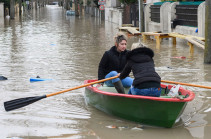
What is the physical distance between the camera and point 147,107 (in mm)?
5930

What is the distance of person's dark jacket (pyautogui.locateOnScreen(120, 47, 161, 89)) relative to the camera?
6055mm

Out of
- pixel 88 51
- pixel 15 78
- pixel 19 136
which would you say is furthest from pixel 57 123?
pixel 88 51

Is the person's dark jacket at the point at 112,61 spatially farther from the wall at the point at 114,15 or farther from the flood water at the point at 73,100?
the wall at the point at 114,15

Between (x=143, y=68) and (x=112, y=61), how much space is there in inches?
53.5

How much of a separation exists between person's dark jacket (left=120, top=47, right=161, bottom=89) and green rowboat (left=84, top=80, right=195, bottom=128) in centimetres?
25

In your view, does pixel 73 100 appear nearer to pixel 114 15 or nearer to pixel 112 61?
pixel 112 61

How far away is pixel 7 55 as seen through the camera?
1488 centimetres

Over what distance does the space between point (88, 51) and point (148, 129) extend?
33.6 ft

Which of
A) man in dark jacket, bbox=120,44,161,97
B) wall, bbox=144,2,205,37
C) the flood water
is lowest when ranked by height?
the flood water

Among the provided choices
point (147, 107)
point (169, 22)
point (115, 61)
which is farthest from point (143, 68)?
point (169, 22)

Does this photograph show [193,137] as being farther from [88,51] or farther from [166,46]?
[166,46]

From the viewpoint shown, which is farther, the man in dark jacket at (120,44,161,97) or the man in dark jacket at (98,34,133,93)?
the man in dark jacket at (98,34,133,93)

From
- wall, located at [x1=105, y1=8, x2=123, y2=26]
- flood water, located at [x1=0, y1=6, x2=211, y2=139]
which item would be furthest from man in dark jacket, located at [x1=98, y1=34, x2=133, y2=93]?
wall, located at [x1=105, y1=8, x2=123, y2=26]

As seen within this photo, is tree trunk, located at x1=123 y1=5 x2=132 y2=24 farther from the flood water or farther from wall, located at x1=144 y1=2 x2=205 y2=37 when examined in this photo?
the flood water
